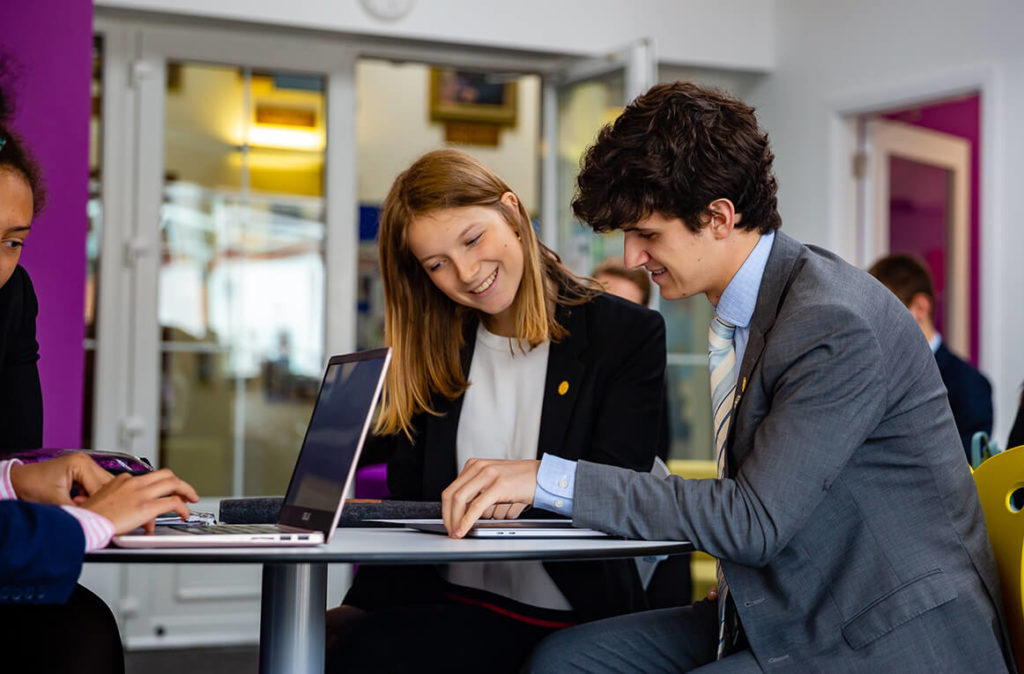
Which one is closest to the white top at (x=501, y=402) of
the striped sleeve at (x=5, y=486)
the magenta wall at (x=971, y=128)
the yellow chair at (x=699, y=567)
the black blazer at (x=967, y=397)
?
the striped sleeve at (x=5, y=486)

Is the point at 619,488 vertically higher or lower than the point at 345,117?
lower

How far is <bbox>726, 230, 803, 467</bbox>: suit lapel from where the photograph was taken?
5.16 ft

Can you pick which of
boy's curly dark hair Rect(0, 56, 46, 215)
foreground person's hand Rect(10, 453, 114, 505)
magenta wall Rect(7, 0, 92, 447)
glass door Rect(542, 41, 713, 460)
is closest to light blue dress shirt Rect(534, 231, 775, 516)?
foreground person's hand Rect(10, 453, 114, 505)

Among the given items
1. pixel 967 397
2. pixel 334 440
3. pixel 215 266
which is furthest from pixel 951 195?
pixel 334 440

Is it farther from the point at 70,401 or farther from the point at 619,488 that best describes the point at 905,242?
the point at 619,488

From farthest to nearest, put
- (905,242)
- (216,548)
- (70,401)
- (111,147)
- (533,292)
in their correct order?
1. (905,242)
2. (111,147)
3. (70,401)
4. (533,292)
5. (216,548)

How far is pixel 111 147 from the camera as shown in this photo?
15.0 ft

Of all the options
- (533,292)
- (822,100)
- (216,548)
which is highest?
(822,100)

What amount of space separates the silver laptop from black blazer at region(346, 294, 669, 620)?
31 cm

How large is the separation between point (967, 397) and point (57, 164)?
2.87 metres

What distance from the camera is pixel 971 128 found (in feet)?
21.3

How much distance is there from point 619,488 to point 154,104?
12.0ft

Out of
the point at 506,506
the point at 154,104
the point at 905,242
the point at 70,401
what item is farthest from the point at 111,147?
the point at 905,242

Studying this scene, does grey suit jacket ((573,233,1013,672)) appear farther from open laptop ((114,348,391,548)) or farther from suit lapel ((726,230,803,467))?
open laptop ((114,348,391,548))
